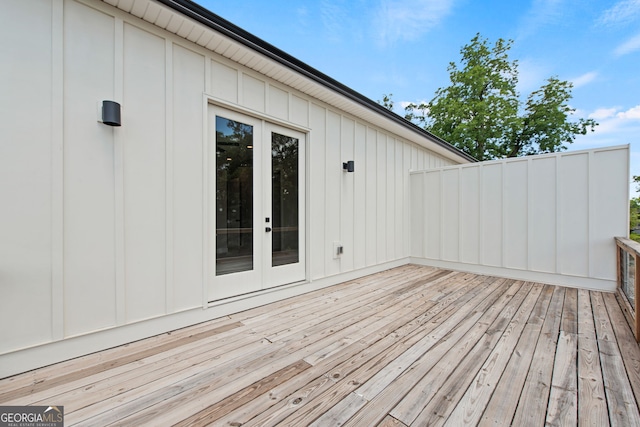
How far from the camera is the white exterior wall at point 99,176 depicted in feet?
5.84

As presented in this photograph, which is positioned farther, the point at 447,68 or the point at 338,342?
the point at 447,68

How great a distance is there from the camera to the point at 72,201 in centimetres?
197

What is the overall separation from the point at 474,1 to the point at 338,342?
395 inches

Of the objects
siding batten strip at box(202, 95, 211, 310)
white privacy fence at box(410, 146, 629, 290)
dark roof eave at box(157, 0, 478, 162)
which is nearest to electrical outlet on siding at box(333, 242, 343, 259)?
siding batten strip at box(202, 95, 211, 310)

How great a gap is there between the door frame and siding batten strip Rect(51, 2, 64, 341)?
3.45 feet

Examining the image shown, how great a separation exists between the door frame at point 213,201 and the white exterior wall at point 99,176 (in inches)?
1.4

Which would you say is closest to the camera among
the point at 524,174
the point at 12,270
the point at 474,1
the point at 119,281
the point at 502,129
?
the point at 12,270

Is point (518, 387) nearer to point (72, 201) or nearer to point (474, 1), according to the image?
point (72, 201)

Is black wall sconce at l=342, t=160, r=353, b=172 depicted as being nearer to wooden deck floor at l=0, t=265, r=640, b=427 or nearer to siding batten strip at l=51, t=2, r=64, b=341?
wooden deck floor at l=0, t=265, r=640, b=427

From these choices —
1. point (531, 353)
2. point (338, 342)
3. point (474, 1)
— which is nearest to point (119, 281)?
point (338, 342)

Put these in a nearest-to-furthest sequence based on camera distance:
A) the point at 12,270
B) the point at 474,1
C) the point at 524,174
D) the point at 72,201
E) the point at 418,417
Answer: the point at 418,417, the point at 12,270, the point at 72,201, the point at 524,174, the point at 474,1

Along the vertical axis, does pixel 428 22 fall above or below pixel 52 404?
above

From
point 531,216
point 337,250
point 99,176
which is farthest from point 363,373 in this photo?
point 531,216

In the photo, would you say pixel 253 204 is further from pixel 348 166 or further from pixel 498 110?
pixel 498 110
